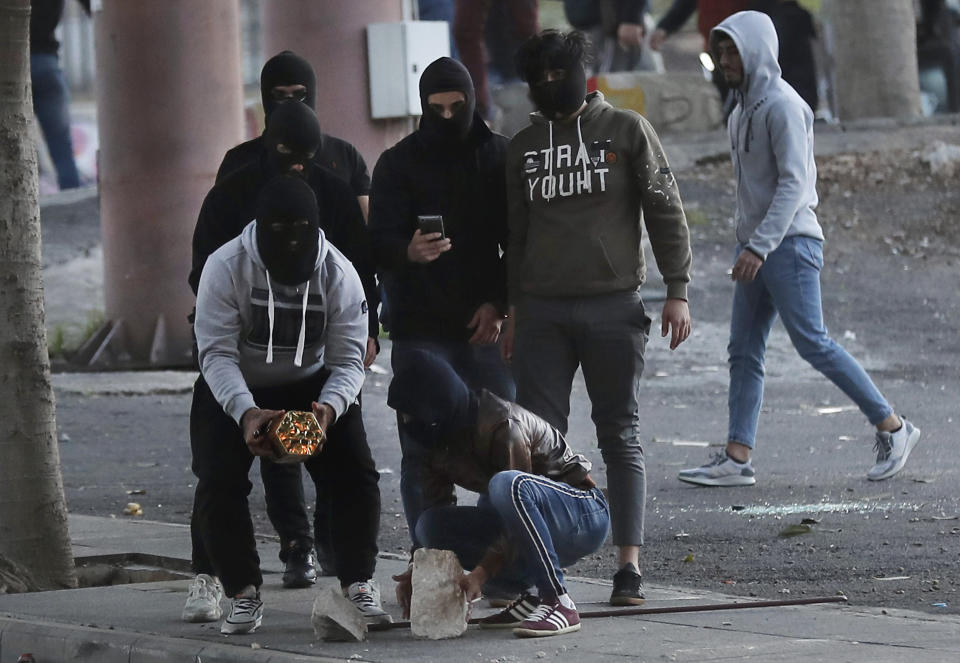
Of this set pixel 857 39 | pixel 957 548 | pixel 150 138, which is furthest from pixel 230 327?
pixel 857 39

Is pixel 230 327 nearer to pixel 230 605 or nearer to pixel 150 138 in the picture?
pixel 230 605

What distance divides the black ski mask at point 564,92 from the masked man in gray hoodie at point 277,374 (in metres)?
0.88

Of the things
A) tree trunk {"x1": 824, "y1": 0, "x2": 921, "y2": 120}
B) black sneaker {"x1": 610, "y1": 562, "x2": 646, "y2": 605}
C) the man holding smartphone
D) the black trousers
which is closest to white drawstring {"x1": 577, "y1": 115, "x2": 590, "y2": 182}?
the man holding smartphone

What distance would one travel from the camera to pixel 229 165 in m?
6.62

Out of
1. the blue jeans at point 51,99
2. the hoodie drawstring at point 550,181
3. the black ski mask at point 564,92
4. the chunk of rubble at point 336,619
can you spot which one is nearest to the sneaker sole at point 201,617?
the chunk of rubble at point 336,619

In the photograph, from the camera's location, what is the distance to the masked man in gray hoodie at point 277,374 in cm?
571

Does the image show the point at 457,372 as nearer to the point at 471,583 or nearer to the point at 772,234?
the point at 471,583

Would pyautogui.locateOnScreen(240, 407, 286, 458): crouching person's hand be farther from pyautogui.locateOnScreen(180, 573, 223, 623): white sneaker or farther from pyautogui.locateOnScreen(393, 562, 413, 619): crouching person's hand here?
pyautogui.locateOnScreen(180, 573, 223, 623): white sneaker

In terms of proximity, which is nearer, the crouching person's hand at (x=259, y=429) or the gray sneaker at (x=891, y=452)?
the crouching person's hand at (x=259, y=429)

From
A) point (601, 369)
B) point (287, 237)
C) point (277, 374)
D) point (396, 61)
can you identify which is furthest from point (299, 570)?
point (396, 61)

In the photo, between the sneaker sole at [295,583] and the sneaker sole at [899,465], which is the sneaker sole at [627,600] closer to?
the sneaker sole at [295,583]

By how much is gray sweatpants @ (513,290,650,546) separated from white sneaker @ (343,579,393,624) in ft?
2.64

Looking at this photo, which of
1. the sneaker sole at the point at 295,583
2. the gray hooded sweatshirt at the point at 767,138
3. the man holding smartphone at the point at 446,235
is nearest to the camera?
the man holding smartphone at the point at 446,235

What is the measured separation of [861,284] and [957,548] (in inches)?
306
